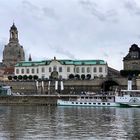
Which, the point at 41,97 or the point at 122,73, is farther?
the point at 122,73

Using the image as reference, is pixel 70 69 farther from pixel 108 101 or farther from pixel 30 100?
pixel 108 101

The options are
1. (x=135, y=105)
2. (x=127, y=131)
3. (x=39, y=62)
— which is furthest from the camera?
(x=39, y=62)

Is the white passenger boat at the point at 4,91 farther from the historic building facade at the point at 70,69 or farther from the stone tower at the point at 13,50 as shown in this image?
the stone tower at the point at 13,50

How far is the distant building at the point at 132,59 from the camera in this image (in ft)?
441

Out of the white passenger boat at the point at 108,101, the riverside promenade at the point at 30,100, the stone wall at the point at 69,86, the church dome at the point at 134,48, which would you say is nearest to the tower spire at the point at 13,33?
the stone wall at the point at 69,86

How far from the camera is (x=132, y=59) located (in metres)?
135

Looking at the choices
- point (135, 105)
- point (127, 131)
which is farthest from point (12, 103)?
point (127, 131)

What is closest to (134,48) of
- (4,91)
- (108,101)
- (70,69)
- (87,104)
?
(70,69)

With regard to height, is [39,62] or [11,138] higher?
[39,62]

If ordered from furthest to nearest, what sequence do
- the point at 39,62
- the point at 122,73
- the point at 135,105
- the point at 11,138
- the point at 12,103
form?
the point at 39,62 < the point at 122,73 < the point at 12,103 < the point at 135,105 < the point at 11,138

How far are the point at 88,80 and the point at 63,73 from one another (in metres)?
12.4

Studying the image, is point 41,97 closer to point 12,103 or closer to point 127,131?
point 12,103

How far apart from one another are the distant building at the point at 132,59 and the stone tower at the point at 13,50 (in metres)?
42.1

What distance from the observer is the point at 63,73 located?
136 m
